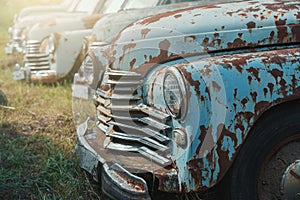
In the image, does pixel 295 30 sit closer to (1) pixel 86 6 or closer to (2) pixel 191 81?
(2) pixel 191 81

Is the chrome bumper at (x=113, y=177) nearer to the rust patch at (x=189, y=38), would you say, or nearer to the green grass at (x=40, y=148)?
the green grass at (x=40, y=148)

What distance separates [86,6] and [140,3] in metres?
2.34

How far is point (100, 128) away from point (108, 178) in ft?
1.86

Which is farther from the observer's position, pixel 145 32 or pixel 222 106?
pixel 145 32

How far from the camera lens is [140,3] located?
5281 mm

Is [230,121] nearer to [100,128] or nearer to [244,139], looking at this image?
[244,139]

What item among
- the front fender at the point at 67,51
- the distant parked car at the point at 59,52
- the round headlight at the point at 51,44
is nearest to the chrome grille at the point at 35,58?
the distant parked car at the point at 59,52

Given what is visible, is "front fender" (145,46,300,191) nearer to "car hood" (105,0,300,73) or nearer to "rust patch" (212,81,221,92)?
"rust patch" (212,81,221,92)

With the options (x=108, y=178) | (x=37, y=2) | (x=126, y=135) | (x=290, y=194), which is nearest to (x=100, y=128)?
(x=126, y=135)

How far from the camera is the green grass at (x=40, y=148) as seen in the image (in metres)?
3.36

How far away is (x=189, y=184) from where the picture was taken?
251 cm

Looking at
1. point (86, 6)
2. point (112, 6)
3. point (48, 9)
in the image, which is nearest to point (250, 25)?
point (112, 6)

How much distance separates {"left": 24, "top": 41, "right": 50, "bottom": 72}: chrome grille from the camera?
6934mm

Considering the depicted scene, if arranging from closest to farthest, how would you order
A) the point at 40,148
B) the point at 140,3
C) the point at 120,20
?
the point at 40,148 → the point at 120,20 → the point at 140,3
